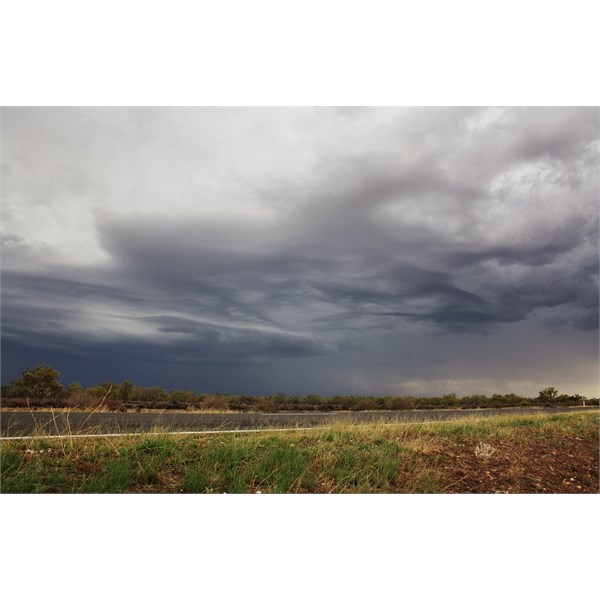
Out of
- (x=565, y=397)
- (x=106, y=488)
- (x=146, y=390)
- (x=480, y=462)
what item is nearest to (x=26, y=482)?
(x=106, y=488)

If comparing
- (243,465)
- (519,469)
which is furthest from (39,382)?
(519,469)

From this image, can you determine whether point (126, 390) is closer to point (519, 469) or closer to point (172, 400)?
point (172, 400)

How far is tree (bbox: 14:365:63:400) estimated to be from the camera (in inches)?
661

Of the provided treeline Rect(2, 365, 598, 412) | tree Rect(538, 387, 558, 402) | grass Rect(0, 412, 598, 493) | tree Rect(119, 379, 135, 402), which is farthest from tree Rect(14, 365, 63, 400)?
tree Rect(538, 387, 558, 402)

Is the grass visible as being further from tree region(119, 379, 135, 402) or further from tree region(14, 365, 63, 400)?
tree region(119, 379, 135, 402)

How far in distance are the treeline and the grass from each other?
6.08 feet

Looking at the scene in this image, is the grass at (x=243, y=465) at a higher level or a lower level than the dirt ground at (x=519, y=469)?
higher

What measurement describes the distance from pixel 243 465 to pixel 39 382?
44.3 ft

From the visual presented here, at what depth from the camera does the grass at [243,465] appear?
19.9 feet

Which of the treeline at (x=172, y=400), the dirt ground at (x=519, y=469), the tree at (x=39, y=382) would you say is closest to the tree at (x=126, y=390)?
the treeline at (x=172, y=400)

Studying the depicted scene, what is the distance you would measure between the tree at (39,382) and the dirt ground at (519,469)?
14.5 meters

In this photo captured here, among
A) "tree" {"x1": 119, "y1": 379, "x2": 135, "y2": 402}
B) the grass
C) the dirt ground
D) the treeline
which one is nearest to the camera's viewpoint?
the grass

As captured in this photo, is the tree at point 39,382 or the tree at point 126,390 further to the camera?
the tree at point 126,390

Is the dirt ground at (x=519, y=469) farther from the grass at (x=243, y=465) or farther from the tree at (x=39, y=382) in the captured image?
the tree at (x=39, y=382)
